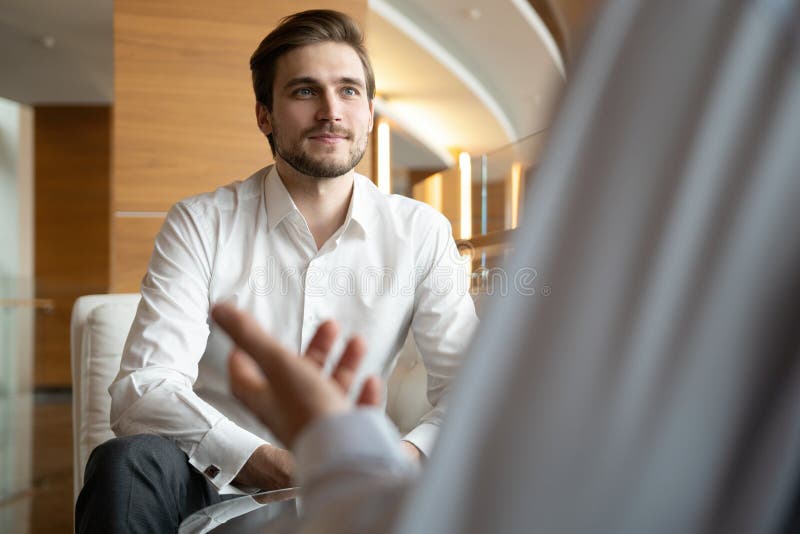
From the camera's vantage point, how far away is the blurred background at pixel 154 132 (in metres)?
3.27

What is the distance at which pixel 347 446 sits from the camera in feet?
1.29

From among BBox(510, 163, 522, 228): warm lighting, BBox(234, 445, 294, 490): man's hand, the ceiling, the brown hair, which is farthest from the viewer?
the ceiling

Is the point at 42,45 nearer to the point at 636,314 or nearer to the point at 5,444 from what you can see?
the point at 5,444

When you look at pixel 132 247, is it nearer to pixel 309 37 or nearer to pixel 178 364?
pixel 309 37

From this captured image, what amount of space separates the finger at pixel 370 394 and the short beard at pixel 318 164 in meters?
1.42

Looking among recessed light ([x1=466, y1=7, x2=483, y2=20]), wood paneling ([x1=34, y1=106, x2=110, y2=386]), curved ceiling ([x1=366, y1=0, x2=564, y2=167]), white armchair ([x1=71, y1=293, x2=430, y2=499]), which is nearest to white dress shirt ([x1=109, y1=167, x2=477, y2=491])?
white armchair ([x1=71, y1=293, x2=430, y2=499])

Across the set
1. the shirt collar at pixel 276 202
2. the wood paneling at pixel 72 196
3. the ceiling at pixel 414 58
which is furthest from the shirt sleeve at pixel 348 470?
the wood paneling at pixel 72 196

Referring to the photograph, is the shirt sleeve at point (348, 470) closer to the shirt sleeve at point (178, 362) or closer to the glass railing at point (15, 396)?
the shirt sleeve at point (178, 362)

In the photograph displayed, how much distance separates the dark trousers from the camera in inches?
47.5

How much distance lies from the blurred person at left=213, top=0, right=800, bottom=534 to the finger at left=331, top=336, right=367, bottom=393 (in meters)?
0.19

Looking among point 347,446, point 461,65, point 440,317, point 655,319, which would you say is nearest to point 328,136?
point 440,317

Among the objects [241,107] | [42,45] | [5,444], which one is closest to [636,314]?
[241,107]

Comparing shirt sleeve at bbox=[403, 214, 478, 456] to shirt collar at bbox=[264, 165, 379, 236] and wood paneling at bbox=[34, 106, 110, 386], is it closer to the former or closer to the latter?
shirt collar at bbox=[264, 165, 379, 236]

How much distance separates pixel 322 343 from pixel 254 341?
7 centimetres
